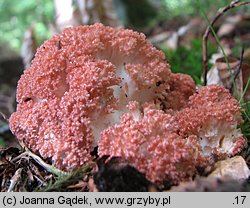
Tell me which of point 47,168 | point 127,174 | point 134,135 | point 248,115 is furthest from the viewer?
point 248,115

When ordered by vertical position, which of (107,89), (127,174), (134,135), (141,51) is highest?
(141,51)

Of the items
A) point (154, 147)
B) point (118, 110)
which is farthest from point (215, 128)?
point (118, 110)

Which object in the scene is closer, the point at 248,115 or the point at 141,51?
the point at 141,51

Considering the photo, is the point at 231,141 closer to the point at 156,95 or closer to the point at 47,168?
the point at 156,95

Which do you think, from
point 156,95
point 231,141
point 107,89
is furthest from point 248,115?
point 107,89

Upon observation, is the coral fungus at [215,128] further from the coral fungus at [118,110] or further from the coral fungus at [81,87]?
the coral fungus at [81,87]
